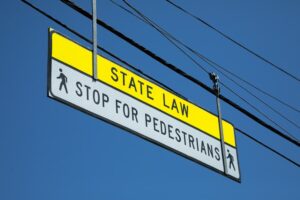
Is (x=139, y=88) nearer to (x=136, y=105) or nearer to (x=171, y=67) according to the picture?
(x=136, y=105)

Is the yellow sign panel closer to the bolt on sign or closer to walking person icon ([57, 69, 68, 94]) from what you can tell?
the bolt on sign

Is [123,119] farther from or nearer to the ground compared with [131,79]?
nearer to the ground

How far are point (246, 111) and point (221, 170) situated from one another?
28.0 inches

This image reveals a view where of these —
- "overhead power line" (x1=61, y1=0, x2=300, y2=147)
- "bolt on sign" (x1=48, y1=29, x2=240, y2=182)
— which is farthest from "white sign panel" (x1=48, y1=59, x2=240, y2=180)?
"overhead power line" (x1=61, y1=0, x2=300, y2=147)

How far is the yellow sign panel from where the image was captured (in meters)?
4.82

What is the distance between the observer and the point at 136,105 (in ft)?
17.3

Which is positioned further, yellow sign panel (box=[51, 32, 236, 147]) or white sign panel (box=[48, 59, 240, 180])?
yellow sign panel (box=[51, 32, 236, 147])

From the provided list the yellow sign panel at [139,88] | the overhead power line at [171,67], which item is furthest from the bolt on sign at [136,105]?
the overhead power line at [171,67]

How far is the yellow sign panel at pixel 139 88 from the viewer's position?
4816 mm

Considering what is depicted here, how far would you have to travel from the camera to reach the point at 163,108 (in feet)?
18.4

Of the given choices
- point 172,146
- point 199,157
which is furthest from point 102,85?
point 199,157

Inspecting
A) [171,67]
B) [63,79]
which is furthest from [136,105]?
[63,79]

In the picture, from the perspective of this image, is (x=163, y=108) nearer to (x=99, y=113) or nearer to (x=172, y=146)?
(x=172, y=146)

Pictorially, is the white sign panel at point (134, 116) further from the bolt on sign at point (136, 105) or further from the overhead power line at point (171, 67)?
the overhead power line at point (171, 67)
